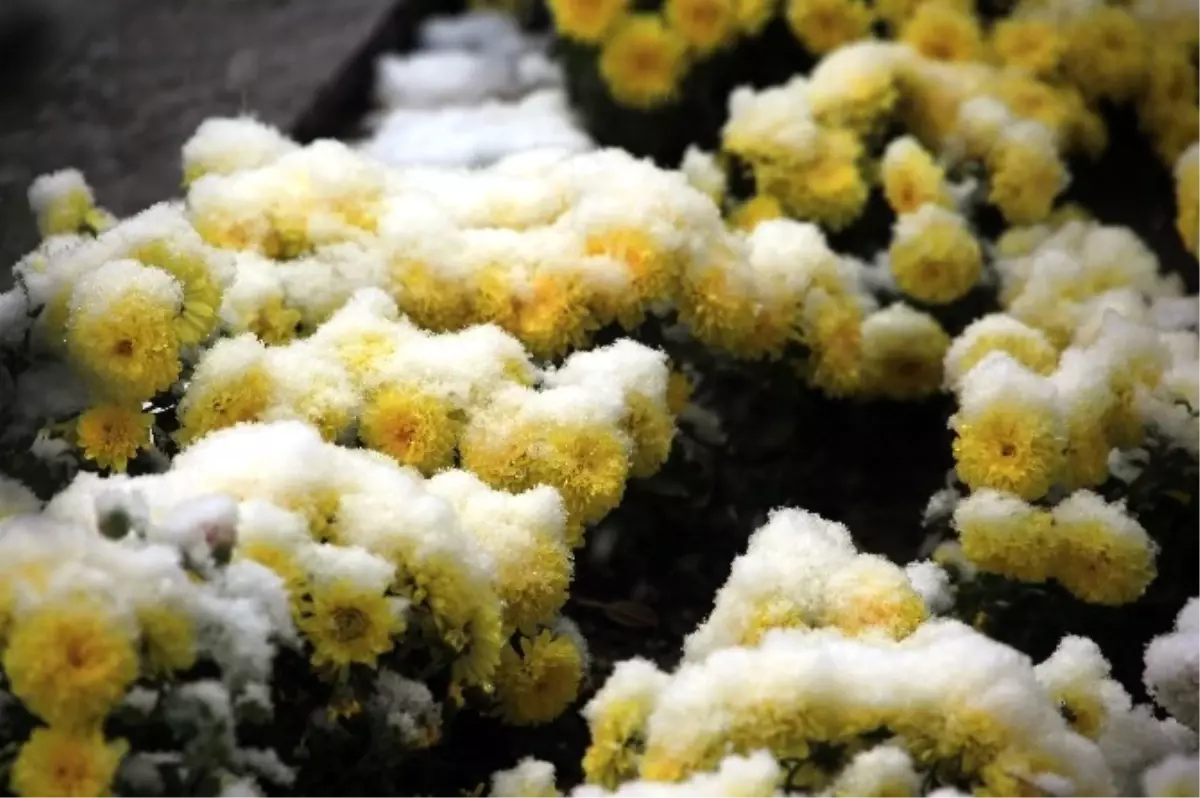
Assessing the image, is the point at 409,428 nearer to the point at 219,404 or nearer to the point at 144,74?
the point at 219,404

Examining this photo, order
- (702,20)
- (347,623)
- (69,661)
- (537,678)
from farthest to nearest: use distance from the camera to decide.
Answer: (702,20) < (537,678) < (347,623) < (69,661)

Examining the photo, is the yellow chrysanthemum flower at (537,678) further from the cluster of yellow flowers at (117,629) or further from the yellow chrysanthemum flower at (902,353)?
the yellow chrysanthemum flower at (902,353)

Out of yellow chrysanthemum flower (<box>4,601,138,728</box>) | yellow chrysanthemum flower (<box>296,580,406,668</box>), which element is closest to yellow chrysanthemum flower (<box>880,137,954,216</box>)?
yellow chrysanthemum flower (<box>296,580,406,668</box>)

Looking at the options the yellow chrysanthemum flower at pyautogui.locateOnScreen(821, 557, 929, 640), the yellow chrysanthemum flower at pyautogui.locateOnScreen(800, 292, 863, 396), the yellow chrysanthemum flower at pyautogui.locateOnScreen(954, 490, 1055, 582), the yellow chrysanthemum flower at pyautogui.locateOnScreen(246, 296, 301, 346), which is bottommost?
the yellow chrysanthemum flower at pyautogui.locateOnScreen(821, 557, 929, 640)

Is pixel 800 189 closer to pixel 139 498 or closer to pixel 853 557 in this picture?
pixel 853 557

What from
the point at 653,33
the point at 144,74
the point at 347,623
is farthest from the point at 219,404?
the point at 144,74

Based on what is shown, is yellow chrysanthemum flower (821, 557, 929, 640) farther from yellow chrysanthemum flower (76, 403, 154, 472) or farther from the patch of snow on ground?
the patch of snow on ground
